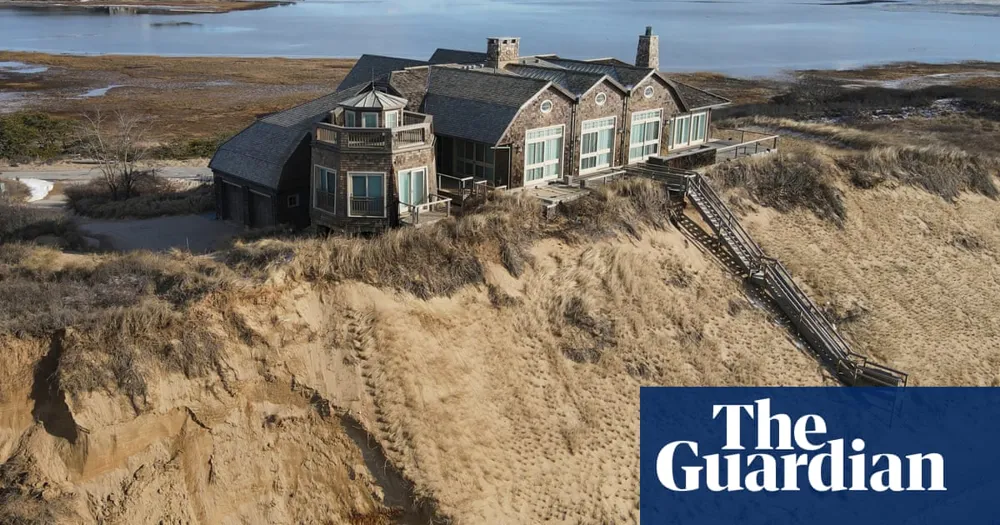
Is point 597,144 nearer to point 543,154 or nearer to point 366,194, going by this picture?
point 543,154

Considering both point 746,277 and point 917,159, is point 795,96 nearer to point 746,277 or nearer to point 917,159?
point 917,159

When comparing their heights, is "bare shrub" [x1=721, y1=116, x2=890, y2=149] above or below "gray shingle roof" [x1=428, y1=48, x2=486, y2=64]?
below

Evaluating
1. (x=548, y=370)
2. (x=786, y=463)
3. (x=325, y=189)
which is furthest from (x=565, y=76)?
(x=786, y=463)

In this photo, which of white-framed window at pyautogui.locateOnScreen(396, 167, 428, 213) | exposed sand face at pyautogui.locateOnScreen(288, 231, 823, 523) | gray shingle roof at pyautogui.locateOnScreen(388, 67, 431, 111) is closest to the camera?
exposed sand face at pyautogui.locateOnScreen(288, 231, 823, 523)

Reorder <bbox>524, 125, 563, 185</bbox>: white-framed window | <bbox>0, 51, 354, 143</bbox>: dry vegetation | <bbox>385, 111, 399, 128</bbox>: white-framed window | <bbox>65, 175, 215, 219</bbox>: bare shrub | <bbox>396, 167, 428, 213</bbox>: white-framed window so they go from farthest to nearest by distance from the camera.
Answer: <bbox>0, 51, 354, 143</bbox>: dry vegetation < <bbox>65, 175, 215, 219</bbox>: bare shrub < <bbox>524, 125, 563, 185</bbox>: white-framed window < <bbox>385, 111, 399, 128</bbox>: white-framed window < <bbox>396, 167, 428, 213</bbox>: white-framed window

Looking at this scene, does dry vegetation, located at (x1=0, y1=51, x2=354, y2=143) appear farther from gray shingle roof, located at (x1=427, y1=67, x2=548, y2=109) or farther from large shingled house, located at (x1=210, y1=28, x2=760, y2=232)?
gray shingle roof, located at (x1=427, y1=67, x2=548, y2=109)

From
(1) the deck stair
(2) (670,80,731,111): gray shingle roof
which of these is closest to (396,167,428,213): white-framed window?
(1) the deck stair
